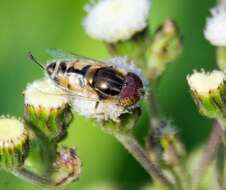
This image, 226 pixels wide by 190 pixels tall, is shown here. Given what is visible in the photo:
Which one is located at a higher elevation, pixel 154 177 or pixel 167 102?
pixel 167 102

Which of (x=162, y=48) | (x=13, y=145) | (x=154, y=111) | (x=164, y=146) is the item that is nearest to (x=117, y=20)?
(x=162, y=48)

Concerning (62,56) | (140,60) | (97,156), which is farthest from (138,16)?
(97,156)

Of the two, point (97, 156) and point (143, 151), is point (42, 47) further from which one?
point (143, 151)

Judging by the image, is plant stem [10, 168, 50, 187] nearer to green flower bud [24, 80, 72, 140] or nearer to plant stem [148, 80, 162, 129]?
green flower bud [24, 80, 72, 140]

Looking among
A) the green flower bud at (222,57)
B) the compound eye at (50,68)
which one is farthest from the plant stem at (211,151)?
the compound eye at (50,68)

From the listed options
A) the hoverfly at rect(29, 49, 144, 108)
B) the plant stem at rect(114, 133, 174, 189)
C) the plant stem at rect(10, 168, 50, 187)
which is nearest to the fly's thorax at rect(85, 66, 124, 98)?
the hoverfly at rect(29, 49, 144, 108)

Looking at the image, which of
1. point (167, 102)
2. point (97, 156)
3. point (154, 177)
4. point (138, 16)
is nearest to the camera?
point (154, 177)

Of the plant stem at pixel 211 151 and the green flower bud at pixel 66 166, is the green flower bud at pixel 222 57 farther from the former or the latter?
the green flower bud at pixel 66 166
